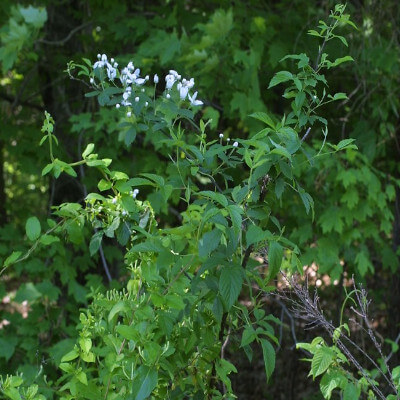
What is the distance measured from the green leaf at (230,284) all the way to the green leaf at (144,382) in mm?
260

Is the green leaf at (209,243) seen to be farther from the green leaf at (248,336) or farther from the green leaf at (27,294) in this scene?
the green leaf at (27,294)

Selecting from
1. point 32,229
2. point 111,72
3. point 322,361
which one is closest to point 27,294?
point 32,229

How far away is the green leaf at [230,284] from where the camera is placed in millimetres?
1782

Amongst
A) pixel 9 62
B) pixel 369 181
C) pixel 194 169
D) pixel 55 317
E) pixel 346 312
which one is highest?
pixel 194 169

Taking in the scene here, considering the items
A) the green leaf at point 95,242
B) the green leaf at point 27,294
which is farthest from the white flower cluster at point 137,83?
the green leaf at point 27,294

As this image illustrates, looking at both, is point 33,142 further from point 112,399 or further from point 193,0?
point 112,399

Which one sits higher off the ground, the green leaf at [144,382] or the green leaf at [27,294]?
the green leaf at [144,382]

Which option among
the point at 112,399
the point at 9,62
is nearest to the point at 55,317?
the point at 9,62

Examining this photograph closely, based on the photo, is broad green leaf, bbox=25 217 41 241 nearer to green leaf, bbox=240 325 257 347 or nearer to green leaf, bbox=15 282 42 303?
green leaf, bbox=240 325 257 347

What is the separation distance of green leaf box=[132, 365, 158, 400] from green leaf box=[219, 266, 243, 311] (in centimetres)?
26

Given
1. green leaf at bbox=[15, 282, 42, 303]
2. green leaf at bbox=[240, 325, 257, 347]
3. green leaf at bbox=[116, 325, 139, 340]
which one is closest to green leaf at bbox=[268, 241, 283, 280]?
green leaf at bbox=[240, 325, 257, 347]

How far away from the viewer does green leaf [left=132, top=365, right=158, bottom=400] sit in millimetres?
1806

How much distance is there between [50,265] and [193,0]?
2.05 meters

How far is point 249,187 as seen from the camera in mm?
1883
